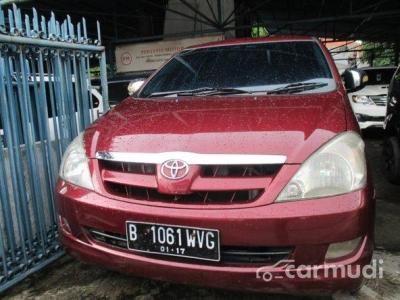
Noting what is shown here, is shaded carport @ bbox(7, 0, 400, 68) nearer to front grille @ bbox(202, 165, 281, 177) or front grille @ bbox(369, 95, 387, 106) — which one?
front grille @ bbox(369, 95, 387, 106)

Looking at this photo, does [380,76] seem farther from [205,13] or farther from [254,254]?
[254,254]

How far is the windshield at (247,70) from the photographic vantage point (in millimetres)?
2773

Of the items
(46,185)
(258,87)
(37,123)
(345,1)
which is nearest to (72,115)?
(37,123)

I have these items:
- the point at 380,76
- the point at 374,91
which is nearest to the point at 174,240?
the point at 374,91

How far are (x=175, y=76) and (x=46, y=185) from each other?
119 centimetres

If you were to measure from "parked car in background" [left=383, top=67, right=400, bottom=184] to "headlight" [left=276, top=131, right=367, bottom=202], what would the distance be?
2.64m

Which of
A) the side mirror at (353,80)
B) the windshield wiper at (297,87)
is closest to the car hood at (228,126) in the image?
the windshield wiper at (297,87)

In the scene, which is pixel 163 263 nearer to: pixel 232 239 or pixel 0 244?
pixel 232 239

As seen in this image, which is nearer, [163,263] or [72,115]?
[163,263]

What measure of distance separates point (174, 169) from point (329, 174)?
27.1 inches

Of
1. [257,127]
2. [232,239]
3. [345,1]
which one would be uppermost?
[345,1]

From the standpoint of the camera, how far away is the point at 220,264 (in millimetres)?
1894

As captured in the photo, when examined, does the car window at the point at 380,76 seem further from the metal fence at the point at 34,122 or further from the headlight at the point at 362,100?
the metal fence at the point at 34,122

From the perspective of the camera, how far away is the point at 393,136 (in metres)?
4.67
